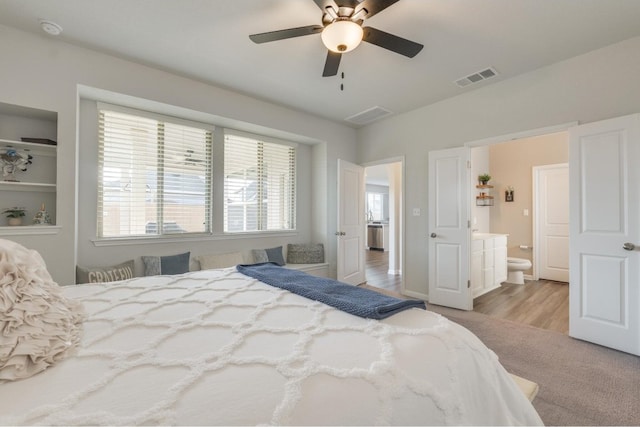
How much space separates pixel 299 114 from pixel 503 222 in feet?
14.4

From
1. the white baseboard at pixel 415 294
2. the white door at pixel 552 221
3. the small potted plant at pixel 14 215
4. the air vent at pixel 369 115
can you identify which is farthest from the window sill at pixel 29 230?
the white door at pixel 552 221

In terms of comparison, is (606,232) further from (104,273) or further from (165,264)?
(104,273)

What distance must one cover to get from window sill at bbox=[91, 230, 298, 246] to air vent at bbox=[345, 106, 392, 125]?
6.75ft

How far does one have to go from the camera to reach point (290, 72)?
2.98 m

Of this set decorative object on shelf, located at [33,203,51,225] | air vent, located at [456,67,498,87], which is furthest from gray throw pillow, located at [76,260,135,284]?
air vent, located at [456,67,498,87]

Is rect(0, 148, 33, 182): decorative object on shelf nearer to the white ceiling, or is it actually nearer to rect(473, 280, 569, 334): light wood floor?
the white ceiling

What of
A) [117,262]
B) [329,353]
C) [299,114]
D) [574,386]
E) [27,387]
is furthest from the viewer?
[299,114]

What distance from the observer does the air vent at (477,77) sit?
2957 mm

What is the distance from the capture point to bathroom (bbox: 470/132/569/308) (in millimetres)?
4688

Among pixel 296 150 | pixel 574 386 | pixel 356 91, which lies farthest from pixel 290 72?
pixel 574 386

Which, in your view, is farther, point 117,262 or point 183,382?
point 117,262

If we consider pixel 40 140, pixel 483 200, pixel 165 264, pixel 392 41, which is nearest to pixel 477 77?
pixel 392 41

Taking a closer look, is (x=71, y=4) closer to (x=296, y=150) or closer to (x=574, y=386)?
(x=296, y=150)

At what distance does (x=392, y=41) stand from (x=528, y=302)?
377 cm
